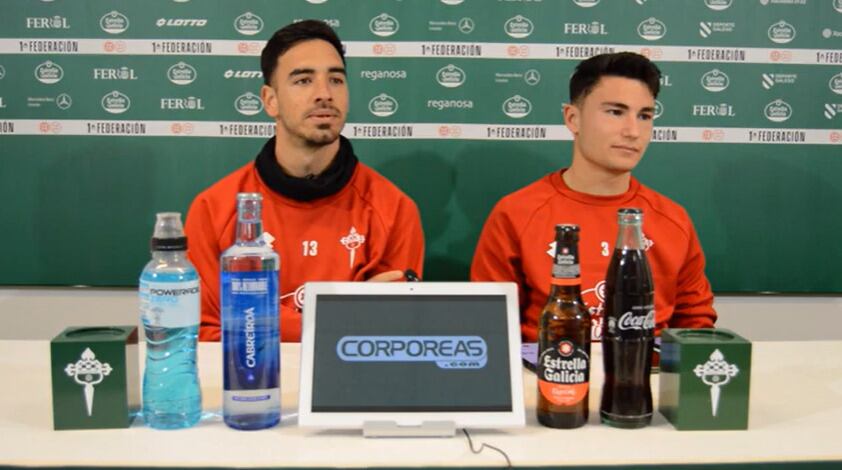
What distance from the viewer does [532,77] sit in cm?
246

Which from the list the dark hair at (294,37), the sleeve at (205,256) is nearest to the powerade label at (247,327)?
the sleeve at (205,256)

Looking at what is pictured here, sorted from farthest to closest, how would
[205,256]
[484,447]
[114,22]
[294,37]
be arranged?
[114,22]
[294,37]
[205,256]
[484,447]

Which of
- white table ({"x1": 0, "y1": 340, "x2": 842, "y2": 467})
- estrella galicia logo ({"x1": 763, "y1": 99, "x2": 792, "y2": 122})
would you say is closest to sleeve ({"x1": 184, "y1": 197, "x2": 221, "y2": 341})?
white table ({"x1": 0, "y1": 340, "x2": 842, "y2": 467})

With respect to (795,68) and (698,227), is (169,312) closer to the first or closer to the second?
(698,227)

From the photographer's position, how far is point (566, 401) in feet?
3.49

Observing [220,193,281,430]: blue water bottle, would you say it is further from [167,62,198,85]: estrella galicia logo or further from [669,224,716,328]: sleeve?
[167,62,198,85]: estrella galicia logo

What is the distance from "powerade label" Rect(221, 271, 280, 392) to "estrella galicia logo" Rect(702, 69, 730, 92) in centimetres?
187

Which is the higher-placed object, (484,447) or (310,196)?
(310,196)

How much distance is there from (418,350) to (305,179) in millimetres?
1090

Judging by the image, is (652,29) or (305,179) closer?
(305,179)

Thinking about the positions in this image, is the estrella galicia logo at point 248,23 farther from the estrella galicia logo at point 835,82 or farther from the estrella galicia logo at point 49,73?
Answer: the estrella galicia logo at point 835,82

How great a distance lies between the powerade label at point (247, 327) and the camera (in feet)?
3.37

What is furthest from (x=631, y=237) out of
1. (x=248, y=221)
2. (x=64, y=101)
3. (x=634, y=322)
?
(x=64, y=101)

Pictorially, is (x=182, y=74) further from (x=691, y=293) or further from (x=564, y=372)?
(x=564, y=372)
